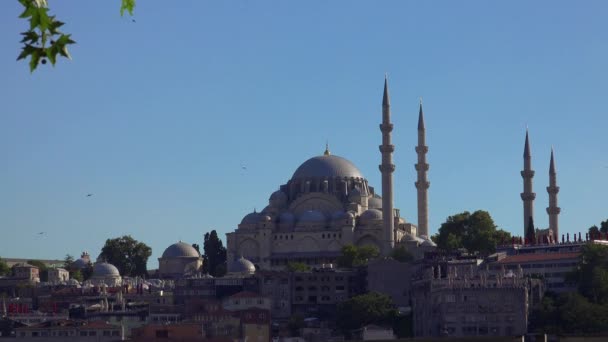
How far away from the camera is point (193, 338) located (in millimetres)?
73750

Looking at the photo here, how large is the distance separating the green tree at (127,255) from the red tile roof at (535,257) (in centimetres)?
3891

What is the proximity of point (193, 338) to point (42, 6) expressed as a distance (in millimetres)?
68518

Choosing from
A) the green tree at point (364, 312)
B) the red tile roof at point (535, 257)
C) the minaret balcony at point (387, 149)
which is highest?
the minaret balcony at point (387, 149)

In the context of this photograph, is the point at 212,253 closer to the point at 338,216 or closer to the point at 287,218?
the point at 287,218

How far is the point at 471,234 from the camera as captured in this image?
321ft

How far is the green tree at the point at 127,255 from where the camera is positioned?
115062mm

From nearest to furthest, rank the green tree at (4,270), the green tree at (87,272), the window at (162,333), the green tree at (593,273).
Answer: the window at (162,333) → the green tree at (593,273) → the green tree at (87,272) → the green tree at (4,270)

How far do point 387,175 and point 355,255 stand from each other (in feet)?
20.9

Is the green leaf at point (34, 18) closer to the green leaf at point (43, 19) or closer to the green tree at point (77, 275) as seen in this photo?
the green leaf at point (43, 19)

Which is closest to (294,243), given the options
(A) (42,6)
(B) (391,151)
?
(B) (391,151)

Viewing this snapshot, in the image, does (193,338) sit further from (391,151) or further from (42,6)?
(42,6)

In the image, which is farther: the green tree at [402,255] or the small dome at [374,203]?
the small dome at [374,203]

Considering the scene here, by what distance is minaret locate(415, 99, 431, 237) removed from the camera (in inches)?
3890

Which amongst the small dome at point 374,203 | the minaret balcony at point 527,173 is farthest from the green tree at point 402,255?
the small dome at point 374,203
